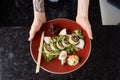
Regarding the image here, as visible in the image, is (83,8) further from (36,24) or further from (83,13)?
(36,24)

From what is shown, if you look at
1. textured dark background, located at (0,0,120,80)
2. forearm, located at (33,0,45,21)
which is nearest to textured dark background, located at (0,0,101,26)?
textured dark background, located at (0,0,120,80)

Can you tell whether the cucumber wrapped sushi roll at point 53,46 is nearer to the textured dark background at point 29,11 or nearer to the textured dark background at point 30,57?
the textured dark background at point 30,57

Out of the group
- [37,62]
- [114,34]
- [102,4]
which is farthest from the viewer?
[102,4]

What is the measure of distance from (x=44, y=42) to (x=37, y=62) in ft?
0.28

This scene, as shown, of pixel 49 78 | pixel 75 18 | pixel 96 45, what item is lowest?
pixel 49 78

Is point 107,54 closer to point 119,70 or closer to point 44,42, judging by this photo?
point 119,70

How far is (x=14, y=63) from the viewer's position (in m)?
0.90

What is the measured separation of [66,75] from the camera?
0.88 m

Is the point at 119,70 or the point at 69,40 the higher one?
the point at 69,40

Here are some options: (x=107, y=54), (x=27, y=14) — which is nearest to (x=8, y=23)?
(x=27, y=14)

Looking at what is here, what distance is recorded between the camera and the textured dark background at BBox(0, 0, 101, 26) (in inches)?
41.4

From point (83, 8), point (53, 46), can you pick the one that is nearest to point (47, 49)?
point (53, 46)

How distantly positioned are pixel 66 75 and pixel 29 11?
0.36 m

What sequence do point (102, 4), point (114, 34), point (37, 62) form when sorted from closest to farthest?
point (37, 62) → point (114, 34) → point (102, 4)
